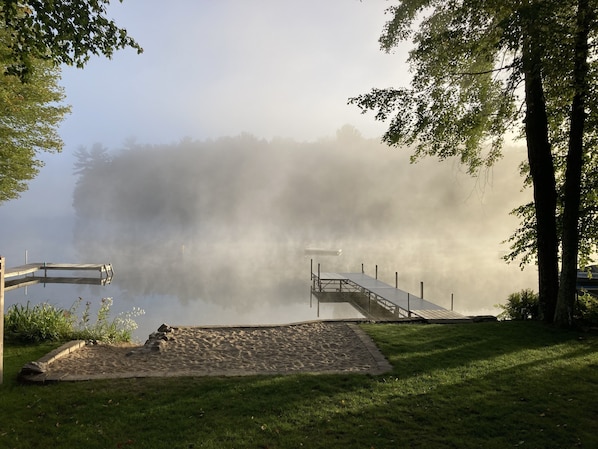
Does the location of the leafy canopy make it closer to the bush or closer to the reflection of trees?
the bush

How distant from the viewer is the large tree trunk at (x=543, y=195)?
8.99 meters

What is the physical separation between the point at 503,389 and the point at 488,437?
1.41 meters

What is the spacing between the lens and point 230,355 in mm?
6754

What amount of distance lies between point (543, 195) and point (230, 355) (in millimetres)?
→ 7587

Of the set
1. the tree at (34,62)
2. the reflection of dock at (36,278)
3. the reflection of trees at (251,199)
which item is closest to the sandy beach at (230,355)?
the tree at (34,62)

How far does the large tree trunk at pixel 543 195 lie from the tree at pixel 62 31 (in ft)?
27.1

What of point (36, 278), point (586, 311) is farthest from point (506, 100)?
point (36, 278)

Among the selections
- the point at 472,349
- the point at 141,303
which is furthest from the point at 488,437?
the point at 141,303

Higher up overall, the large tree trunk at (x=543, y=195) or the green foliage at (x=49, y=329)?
the large tree trunk at (x=543, y=195)

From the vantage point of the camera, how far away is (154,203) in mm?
94875

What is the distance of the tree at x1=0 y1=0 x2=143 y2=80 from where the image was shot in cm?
548

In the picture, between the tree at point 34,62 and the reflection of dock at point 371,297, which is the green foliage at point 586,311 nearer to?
the reflection of dock at point 371,297

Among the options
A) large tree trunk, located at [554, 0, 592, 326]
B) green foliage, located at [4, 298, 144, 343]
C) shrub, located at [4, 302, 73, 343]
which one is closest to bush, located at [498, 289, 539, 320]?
large tree trunk, located at [554, 0, 592, 326]

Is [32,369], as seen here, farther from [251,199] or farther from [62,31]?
[251,199]
